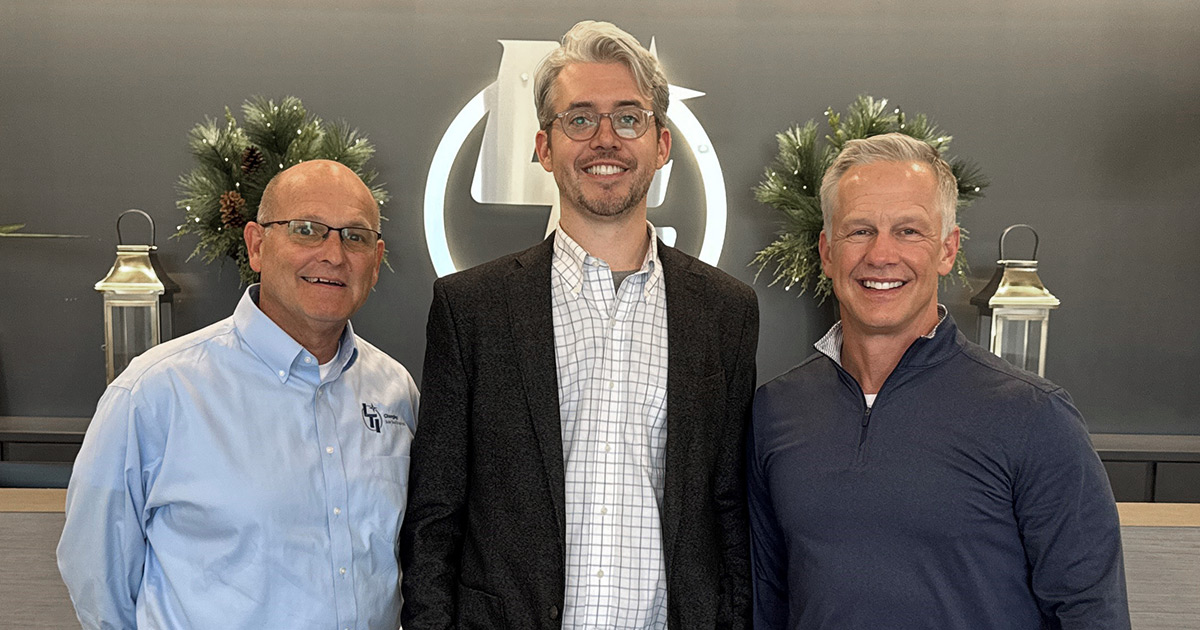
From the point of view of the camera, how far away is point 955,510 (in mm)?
1582

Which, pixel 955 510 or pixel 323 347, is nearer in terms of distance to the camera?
pixel 955 510

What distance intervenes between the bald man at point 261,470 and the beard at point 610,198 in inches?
16.2

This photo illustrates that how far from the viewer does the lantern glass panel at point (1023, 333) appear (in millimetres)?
3562

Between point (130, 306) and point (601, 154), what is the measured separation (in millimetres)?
2410

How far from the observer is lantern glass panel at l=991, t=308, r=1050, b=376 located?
3562 mm

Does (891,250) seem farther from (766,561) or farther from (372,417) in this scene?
(372,417)

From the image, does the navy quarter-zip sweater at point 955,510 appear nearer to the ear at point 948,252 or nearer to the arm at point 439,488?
the ear at point 948,252

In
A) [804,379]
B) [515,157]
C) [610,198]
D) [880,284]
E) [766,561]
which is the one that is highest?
[515,157]

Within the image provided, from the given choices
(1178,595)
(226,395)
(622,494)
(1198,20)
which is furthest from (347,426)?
(1198,20)

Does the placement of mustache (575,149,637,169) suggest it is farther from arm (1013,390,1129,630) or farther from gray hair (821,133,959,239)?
arm (1013,390,1129,630)

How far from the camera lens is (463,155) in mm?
3986

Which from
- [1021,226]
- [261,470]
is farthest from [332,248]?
[1021,226]

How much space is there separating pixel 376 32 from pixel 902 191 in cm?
288

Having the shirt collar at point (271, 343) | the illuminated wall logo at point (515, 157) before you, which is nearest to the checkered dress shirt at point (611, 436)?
the shirt collar at point (271, 343)
